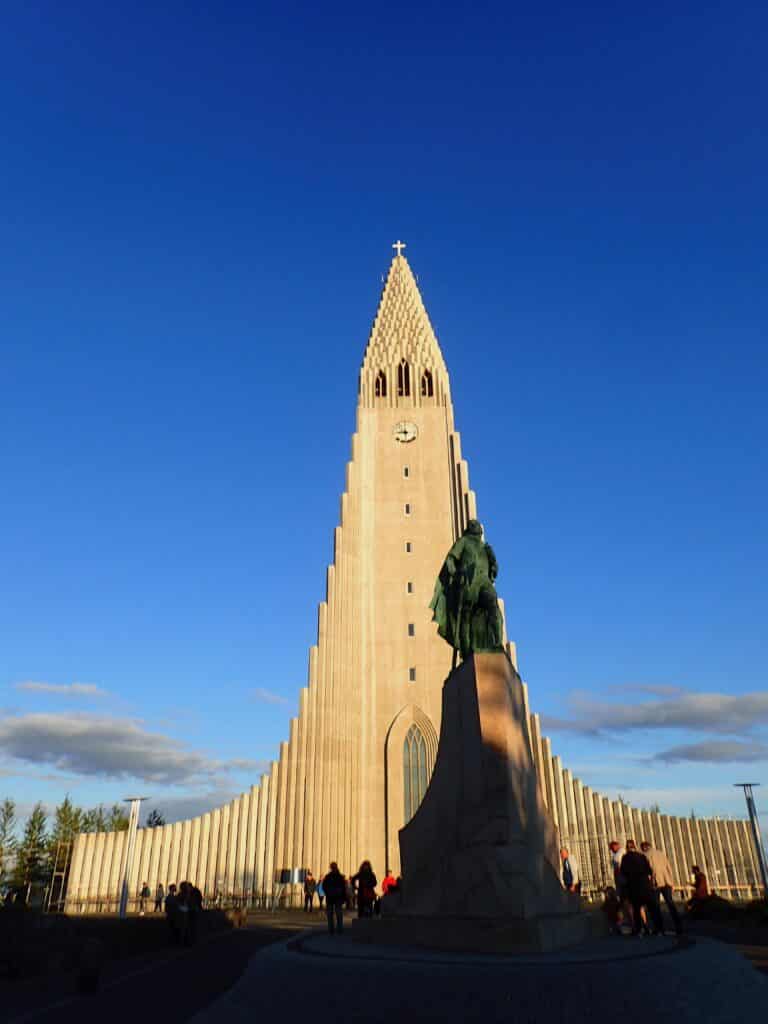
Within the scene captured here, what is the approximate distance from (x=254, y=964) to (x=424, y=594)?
27.1 metres

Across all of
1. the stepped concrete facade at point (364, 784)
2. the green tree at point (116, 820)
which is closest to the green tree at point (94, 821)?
the green tree at point (116, 820)

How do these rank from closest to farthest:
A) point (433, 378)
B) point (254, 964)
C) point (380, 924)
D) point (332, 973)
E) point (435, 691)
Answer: point (332, 973)
point (254, 964)
point (380, 924)
point (435, 691)
point (433, 378)

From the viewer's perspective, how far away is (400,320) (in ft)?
141

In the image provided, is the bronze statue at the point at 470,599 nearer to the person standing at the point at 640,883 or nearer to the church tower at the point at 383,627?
the person standing at the point at 640,883

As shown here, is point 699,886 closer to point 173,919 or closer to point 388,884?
point 388,884

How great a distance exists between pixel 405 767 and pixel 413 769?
0.35m

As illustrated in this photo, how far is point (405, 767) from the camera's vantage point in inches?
1190

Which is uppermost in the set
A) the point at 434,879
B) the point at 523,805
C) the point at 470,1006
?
the point at 523,805

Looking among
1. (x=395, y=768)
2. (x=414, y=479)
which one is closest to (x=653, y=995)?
(x=395, y=768)

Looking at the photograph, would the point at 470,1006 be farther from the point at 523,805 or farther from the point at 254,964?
the point at 523,805

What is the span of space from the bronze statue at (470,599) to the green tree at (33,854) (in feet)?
191

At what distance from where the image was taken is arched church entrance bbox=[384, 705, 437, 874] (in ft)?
96.2

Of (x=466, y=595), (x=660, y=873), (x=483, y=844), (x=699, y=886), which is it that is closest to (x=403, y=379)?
(x=466, y=595)

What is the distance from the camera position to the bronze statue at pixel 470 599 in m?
10.9
